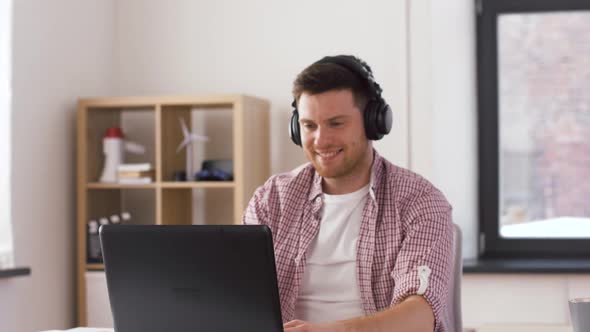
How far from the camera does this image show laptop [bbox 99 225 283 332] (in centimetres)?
135

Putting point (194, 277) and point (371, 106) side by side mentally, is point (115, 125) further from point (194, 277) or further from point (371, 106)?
point (194, 277)

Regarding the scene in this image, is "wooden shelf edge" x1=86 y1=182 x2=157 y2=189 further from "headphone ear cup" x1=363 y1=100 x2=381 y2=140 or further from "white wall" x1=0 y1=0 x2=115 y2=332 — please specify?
"headphone ear cup" x1=363 y1=100 x2=381 y2=140

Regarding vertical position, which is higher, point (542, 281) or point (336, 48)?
point (336, 48)

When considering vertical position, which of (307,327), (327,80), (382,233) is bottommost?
(307,327)

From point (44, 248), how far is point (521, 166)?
213 centimetres

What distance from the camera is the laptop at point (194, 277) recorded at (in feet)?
4.42

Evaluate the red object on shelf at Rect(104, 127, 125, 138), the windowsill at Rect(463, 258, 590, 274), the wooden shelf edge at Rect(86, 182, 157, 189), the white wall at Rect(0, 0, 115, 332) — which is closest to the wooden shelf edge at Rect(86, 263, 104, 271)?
the white wall at Rect(0, 0, 115, 332)

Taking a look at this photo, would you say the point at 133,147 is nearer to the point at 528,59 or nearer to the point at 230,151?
the point at 230,151

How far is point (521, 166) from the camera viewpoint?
4.10 metres

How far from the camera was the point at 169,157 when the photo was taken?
3.87 metres

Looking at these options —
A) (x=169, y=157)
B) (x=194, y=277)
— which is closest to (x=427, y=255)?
(x=194, y=277)

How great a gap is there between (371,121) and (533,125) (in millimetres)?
2234

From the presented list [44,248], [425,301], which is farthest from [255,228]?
[44,248]

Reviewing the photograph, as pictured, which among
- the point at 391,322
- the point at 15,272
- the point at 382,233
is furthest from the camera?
the point at 15,272
